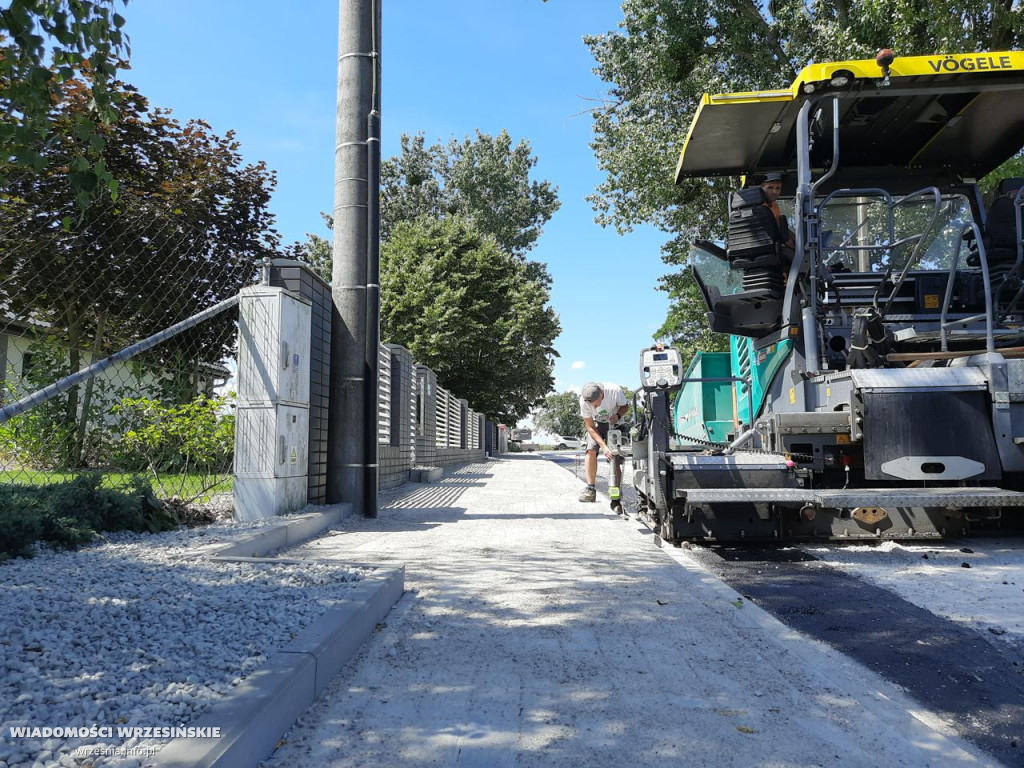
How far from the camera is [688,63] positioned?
1784 cm

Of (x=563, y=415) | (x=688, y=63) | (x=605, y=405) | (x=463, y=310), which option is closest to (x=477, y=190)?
(x=463, y=310)

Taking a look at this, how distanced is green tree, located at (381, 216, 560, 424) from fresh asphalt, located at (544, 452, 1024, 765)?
21.8 m

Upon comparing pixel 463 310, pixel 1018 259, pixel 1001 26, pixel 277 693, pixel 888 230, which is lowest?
pixel 277 693

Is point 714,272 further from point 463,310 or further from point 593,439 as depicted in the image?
point 463,310

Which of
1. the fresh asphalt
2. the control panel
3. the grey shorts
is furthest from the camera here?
the grey shorts

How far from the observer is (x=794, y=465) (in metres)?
5.47

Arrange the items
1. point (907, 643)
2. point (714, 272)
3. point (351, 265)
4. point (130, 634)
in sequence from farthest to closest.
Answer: point (351, 265), point (714, 272), point (907, 643), point (130, 634)

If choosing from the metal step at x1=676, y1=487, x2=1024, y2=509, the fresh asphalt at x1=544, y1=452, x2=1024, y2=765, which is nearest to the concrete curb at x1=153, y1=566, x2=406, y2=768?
the fresh asphalt at x1=544, y1=452, x2=1024, y2=765

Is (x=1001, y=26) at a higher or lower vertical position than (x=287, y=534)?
higher

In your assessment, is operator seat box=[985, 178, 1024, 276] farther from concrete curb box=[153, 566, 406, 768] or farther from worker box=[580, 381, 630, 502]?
concrete curb box=[153, 566, 406, 768]

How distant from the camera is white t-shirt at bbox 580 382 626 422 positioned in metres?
9.44

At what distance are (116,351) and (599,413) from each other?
5691 mm

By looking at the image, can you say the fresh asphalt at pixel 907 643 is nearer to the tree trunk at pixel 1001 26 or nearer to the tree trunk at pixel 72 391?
the tree trunk at pixel 72 391

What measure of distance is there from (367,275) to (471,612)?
487cm
